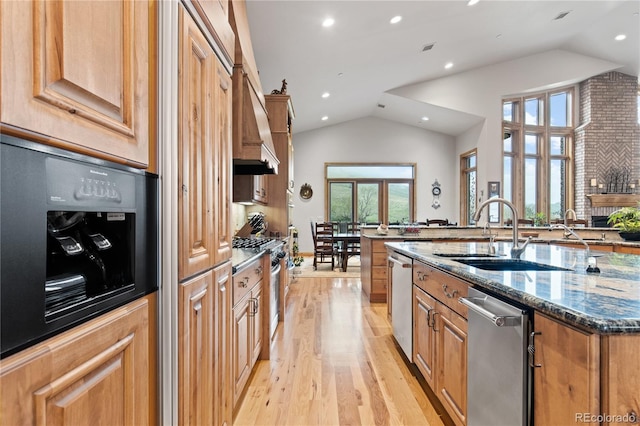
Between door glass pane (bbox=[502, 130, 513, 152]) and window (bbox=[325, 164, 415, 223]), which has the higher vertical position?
door glass pane (bbox=[502, 130, 513, 152])

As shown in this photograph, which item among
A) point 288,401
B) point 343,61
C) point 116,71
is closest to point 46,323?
point 116,71

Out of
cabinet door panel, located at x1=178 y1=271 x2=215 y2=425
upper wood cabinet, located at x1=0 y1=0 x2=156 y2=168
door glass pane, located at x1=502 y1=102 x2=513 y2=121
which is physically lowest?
cabinet door panel, located at x1=178 y1=271 x2=215 y2=425

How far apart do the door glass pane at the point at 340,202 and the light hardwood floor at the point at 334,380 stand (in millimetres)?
6476

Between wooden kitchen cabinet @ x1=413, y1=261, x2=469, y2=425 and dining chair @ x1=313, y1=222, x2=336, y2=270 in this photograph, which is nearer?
wooden kitchen cabinet @ x1=413, y1=261, x2=469, y2=425

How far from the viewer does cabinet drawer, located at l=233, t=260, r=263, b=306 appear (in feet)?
5.99

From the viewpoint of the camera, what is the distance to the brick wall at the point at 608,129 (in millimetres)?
8562

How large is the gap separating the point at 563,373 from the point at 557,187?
10.3m

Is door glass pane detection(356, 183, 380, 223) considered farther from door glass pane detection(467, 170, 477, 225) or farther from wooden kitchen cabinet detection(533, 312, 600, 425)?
wooden kitchen cabinet detection(533, 312, 600, 425)

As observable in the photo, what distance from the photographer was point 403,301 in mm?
2531

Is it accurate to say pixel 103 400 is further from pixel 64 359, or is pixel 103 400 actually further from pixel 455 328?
pixel 455 328

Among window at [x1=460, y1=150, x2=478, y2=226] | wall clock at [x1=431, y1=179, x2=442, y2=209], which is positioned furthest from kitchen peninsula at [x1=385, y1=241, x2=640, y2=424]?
wall clock at [x1=431, y1=179, x2=442, y2=209]

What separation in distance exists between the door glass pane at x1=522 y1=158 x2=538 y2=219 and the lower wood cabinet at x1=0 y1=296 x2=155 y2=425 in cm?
1014

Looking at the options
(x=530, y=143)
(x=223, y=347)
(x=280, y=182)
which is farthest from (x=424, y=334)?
(x=530, y=143)

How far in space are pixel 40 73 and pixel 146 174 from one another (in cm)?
37
